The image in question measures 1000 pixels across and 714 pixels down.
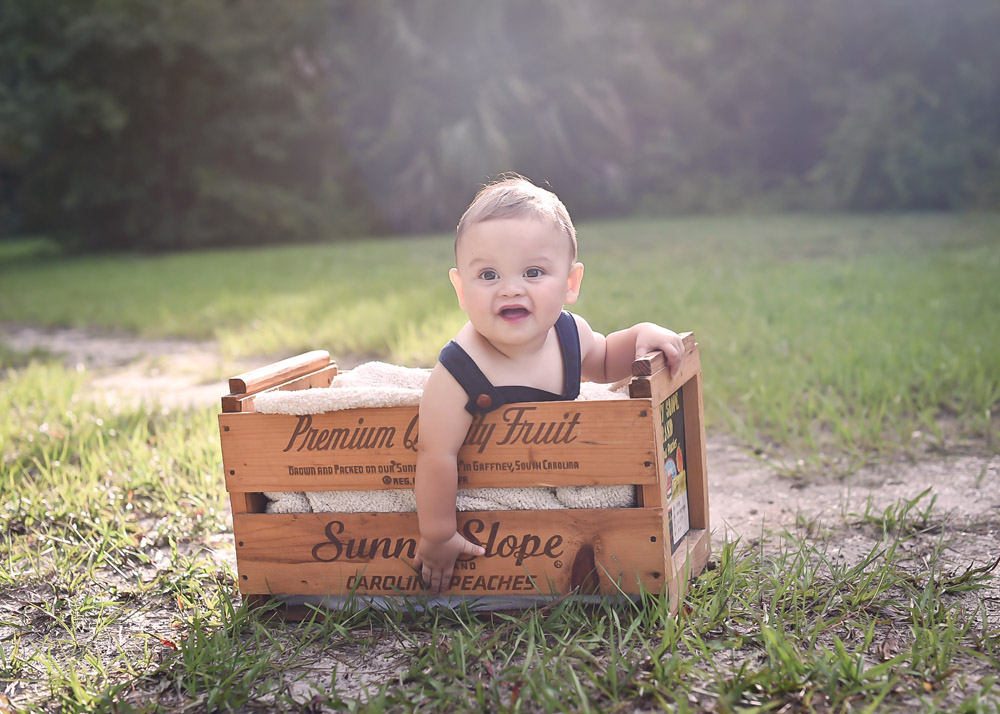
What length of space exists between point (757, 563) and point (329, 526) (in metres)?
1.01

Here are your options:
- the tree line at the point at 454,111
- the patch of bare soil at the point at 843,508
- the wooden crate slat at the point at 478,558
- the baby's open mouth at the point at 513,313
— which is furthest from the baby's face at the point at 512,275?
the tree line at the point at 454,111

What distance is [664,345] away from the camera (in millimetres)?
2055

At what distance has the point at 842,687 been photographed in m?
1.61

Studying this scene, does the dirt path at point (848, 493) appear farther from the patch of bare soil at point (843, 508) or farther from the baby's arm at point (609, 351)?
the baby's arm at point (609, 351)

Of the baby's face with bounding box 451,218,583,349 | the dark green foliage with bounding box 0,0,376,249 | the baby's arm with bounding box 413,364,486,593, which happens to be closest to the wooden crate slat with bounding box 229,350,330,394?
the baby's arm with bounding box 413,364,486,593

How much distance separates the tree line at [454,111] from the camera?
15.8 m

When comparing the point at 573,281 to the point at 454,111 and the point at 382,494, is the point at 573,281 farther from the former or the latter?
the point at 454,111

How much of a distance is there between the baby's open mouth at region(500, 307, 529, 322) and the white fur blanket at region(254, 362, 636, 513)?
0.81 feet

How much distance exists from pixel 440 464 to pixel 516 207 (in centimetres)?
56

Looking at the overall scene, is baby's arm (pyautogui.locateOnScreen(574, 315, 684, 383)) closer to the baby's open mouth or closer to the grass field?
the baby's open mouth

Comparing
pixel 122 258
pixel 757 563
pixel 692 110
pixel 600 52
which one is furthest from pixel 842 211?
pixel 757 563

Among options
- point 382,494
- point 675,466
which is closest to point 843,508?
point 675,466

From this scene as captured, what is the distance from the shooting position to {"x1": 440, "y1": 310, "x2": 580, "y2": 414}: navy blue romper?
1.92 m

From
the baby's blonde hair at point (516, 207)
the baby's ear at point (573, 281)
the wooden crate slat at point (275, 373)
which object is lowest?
the wooden crate slat at point (275, 373)
